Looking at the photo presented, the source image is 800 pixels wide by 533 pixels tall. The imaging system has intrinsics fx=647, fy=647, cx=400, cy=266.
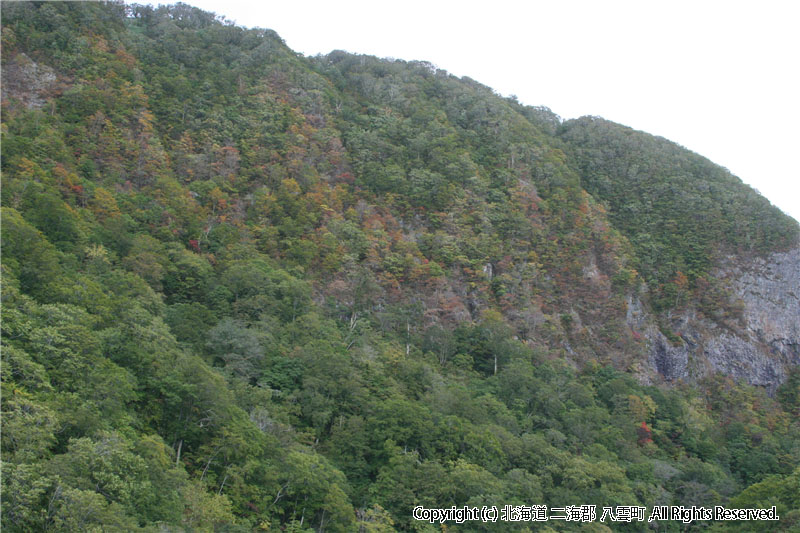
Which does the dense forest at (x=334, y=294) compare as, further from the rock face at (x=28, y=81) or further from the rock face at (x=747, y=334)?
the rock face at (x=747, y=334)

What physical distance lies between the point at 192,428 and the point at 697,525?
28060 mm

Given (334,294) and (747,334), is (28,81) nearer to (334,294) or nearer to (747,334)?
(334,294)

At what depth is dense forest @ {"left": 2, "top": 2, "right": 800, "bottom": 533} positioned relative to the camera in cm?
2478

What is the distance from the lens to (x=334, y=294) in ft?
157

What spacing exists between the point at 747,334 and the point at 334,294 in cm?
3782

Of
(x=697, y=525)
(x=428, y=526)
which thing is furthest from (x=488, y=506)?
(x=697, y=525)

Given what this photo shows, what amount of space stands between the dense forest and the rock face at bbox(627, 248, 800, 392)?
1320 mm

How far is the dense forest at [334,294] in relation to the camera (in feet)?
81.3

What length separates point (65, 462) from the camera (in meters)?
18.5

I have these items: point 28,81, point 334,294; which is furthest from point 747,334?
point 28,81

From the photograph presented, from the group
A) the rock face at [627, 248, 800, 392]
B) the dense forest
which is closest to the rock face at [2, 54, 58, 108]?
the dense forest

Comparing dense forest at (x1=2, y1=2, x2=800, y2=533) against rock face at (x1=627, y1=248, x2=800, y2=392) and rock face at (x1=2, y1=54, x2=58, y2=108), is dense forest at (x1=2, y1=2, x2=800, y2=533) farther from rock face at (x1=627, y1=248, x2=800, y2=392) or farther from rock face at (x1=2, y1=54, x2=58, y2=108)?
rock face at (x1=627, y1=248, x2=800, y2=392)

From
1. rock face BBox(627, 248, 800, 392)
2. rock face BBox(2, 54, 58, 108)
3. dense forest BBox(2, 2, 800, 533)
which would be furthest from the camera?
rock face BBox(627, 248, 800, 392)

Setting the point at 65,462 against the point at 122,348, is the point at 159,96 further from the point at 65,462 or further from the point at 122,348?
the point at 65,462
